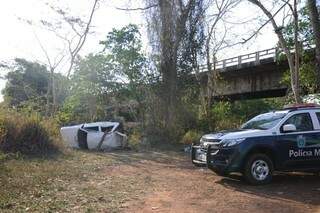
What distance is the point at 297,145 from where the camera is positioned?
13.0 m

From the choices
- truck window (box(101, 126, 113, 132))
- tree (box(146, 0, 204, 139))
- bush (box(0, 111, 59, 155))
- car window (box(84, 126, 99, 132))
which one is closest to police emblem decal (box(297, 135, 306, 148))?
bush (box(0, 111, 59, 155))

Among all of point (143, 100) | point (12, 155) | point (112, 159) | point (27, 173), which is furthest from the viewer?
point (143, 100)

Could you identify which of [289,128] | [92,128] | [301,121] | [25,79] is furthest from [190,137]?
[25,79]

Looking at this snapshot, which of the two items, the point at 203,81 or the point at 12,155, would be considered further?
the point at 203,81

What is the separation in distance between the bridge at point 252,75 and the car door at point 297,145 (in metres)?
22.7

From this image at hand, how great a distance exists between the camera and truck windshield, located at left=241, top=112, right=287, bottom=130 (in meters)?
13.2

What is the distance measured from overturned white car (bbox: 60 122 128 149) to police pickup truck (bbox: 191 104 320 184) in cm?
1263

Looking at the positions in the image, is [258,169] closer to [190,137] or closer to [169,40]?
[190,137]

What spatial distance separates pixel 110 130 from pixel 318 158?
14271 millimetres

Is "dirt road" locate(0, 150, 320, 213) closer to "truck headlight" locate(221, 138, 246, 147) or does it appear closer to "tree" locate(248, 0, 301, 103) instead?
"truck headlight" locate(221, 138, 246, 147)

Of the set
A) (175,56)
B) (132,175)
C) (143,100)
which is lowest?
(132,175)

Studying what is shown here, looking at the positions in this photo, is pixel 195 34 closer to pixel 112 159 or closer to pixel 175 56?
pixel 175 56

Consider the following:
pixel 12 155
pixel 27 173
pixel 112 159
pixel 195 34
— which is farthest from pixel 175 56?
pixel 27 173

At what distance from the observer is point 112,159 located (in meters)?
20.2
